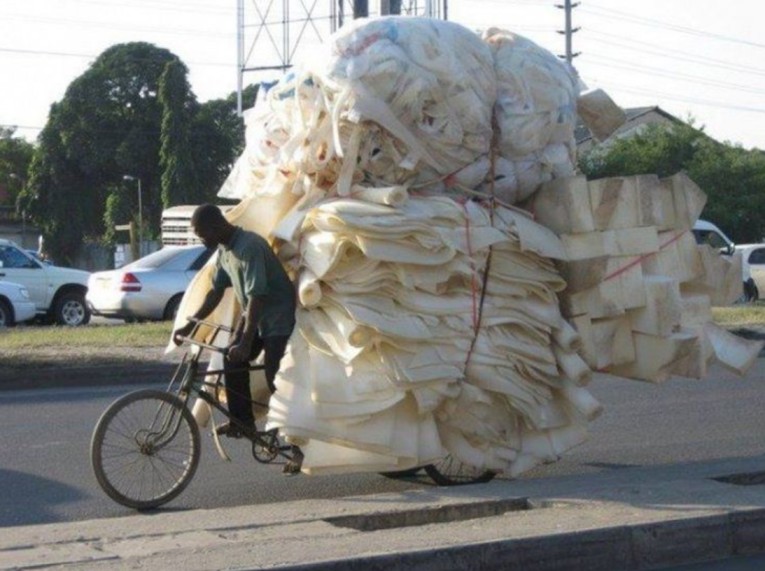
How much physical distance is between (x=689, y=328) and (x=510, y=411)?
4.43 ft

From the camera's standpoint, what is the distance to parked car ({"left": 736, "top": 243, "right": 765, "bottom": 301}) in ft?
105

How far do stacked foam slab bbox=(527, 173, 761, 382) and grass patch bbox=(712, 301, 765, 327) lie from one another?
13.0 m

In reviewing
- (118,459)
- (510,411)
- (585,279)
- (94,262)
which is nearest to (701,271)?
(585,279)

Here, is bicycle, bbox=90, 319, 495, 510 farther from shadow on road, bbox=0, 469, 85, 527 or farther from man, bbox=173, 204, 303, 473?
shadow on road, bbox=0, 469, 85, 527

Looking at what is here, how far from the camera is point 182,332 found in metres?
7.98

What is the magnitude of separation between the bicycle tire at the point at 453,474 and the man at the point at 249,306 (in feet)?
3.02

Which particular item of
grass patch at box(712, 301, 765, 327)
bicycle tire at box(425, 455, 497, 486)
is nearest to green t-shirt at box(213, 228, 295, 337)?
bicycle tire at box(425, 455, 497, 486)

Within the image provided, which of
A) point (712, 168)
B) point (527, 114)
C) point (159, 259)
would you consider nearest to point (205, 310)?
point (527, 114)

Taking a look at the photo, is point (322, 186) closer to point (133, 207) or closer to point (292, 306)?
point (292, 306)

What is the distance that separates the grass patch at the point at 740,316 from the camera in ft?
71.2

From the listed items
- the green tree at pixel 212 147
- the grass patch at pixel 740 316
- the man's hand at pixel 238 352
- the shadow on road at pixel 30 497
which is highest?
the green tree at pixel 212 147

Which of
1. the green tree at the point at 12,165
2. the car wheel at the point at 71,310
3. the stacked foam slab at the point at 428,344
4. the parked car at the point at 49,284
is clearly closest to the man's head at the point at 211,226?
the stacked foam slab at the point at 428,344

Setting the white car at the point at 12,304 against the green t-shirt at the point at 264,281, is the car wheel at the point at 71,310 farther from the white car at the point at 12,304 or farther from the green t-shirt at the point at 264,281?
the green t-shirt at the point at 264,281

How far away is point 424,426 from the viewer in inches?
297
